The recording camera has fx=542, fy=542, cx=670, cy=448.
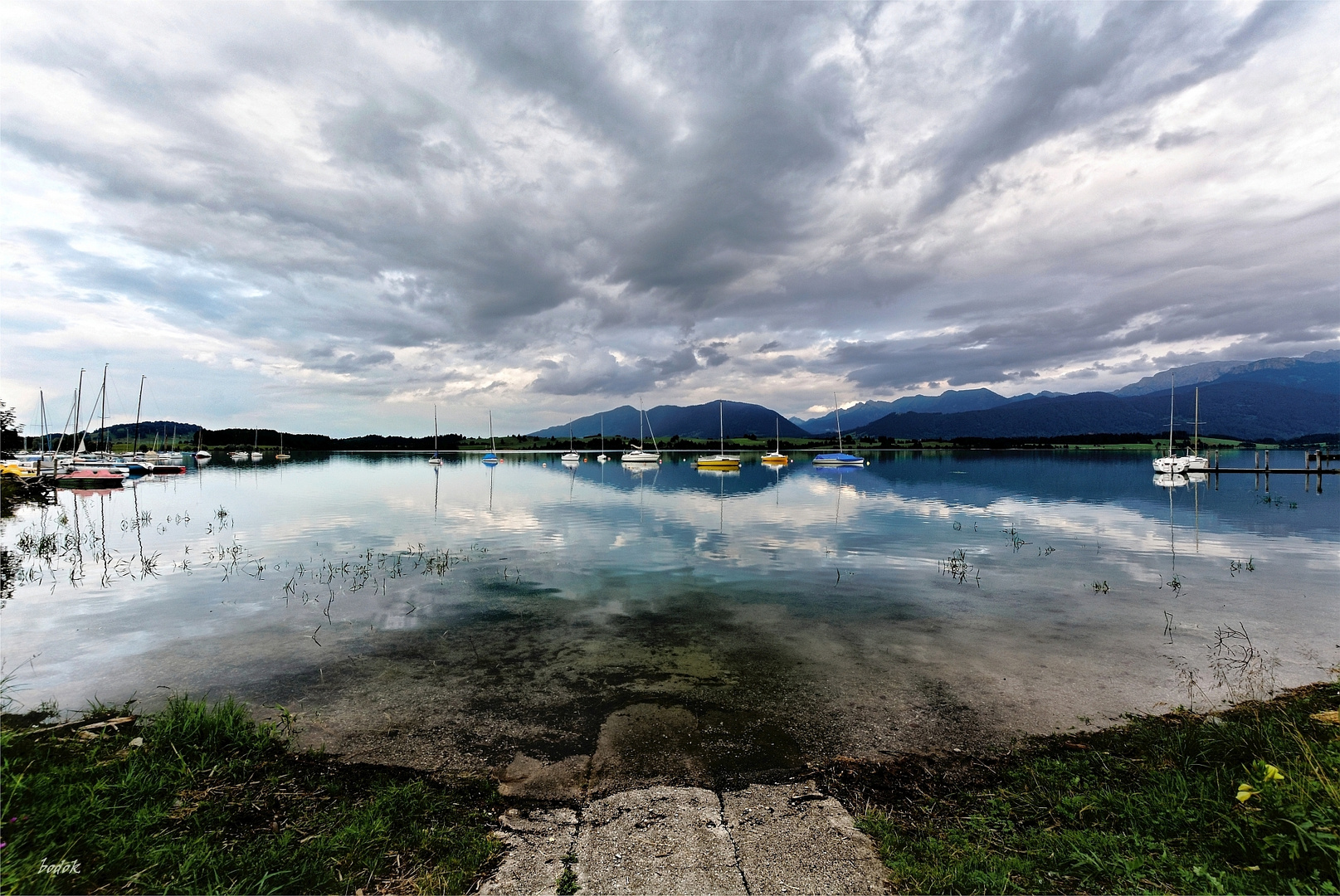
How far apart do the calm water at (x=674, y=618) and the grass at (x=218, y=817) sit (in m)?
1.66

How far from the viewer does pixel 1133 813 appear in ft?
22.1

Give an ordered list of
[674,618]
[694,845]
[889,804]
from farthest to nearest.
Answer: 1. [674,618]
2. [889,804]
3. [694,845]

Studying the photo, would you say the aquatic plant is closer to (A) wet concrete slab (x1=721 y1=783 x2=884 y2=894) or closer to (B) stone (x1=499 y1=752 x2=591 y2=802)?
(A) wet concrete slab (x1=721 y1=783 x2=884 y2=894)

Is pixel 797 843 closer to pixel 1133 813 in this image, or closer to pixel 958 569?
pixel 1133 813

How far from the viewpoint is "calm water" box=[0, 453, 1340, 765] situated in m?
11.2

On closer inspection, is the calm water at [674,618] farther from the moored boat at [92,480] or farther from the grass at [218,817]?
the moored boat at [92,480]

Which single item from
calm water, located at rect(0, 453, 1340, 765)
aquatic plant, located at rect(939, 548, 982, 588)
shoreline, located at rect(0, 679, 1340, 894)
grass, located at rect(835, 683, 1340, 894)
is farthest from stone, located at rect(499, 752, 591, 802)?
aquatic plant, located at rect(939, 548, 982, 588)

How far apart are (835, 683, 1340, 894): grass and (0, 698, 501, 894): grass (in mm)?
5438

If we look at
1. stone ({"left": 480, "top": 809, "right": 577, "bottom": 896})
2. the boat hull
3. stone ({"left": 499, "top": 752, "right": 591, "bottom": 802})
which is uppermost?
stone ({"left": 480, "top": 809, "right": 577, "bottom": 896})

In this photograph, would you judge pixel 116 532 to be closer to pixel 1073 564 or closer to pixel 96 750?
pixel 96 750

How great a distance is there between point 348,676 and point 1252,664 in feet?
69.9

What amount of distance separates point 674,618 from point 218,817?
11970mm

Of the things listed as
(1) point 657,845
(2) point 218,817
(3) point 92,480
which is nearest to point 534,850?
(1) point 657,845

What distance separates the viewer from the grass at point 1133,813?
5.39 meters
